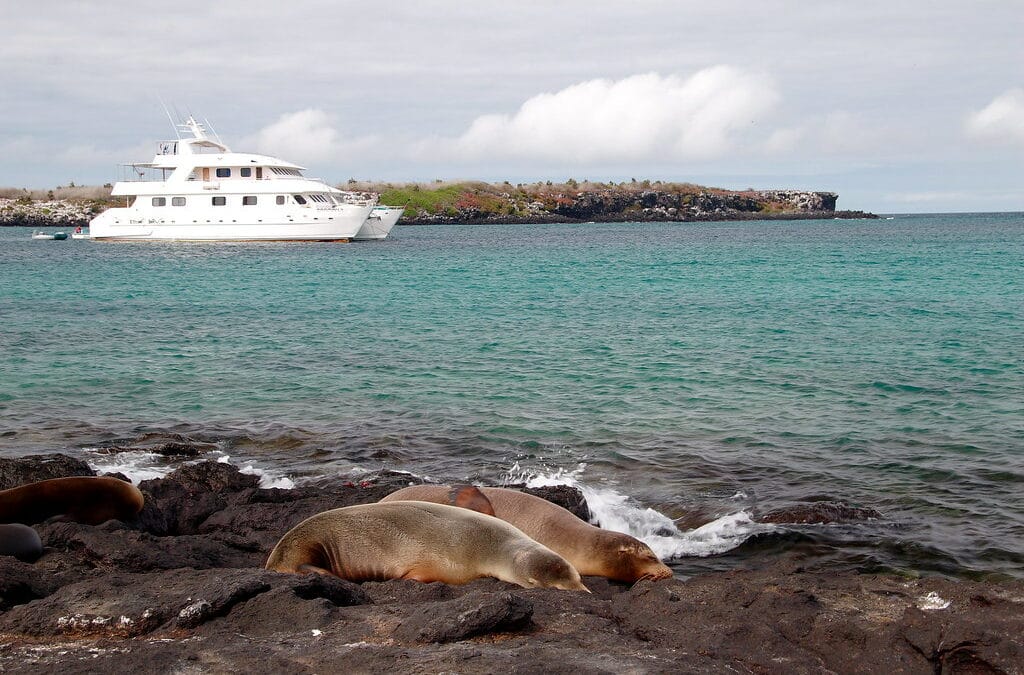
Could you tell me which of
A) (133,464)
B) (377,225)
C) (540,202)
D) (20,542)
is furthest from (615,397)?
(540,202)

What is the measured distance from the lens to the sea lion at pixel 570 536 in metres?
5.74

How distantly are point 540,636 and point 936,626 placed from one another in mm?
1837

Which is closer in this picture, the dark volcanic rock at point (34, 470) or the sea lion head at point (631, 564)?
the sea lion head at point (631, 564)

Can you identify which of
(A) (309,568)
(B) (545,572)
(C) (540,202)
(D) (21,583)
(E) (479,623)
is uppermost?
(C) (540,202)

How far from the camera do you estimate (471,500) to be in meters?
6.36

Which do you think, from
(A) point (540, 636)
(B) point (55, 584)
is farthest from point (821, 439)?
(B) point (55, 584)

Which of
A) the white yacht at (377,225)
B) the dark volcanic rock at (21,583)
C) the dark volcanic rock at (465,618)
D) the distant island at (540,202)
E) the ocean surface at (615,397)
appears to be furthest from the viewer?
the distant island at (540,202)

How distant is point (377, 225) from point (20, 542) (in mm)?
53512

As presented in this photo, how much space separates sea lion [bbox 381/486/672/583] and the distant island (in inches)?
3343

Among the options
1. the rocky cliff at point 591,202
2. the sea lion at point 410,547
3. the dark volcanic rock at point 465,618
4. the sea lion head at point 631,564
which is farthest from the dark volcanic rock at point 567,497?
the rocky cliff at point 591,202

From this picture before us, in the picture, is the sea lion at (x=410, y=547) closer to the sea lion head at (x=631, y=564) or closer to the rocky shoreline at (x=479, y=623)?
the rocky shoreline at (x=479, y=623)

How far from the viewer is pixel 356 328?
19844 millimetres

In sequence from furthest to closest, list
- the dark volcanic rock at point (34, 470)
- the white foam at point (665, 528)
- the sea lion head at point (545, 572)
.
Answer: the dark volcanic rock at point (34, 470) → the white foam at point (665, 528) → the sea lion head at point (545, 572)

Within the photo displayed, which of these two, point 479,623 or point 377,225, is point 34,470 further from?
point 377,225
